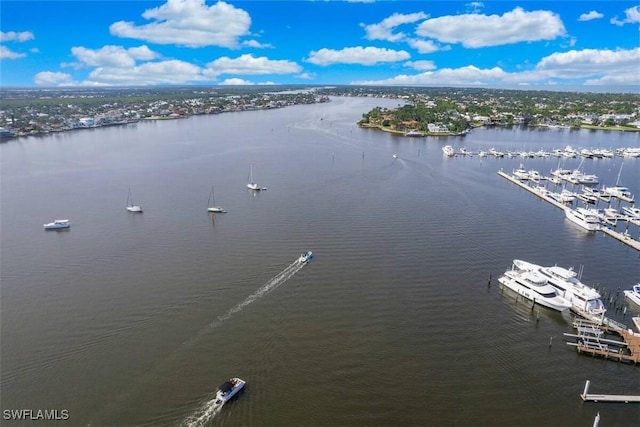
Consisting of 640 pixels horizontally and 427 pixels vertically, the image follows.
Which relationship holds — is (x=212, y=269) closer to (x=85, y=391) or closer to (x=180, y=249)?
(x=180, y=249)

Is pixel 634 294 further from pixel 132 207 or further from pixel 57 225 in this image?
pixel 57 225

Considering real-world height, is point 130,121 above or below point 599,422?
above

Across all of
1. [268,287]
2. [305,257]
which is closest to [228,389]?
[268,287]

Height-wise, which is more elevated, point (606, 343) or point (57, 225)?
point (57, 225)

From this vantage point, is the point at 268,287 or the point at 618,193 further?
the point at 618,193

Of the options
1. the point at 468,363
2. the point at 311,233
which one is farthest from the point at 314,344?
the point at 311,233

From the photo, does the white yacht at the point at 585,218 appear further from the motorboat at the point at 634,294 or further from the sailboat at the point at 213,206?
the sailboat at the point at 213,206

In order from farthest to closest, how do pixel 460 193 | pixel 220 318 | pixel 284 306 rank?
pixel 460 193, pixel 284 306, pixel 220 318
